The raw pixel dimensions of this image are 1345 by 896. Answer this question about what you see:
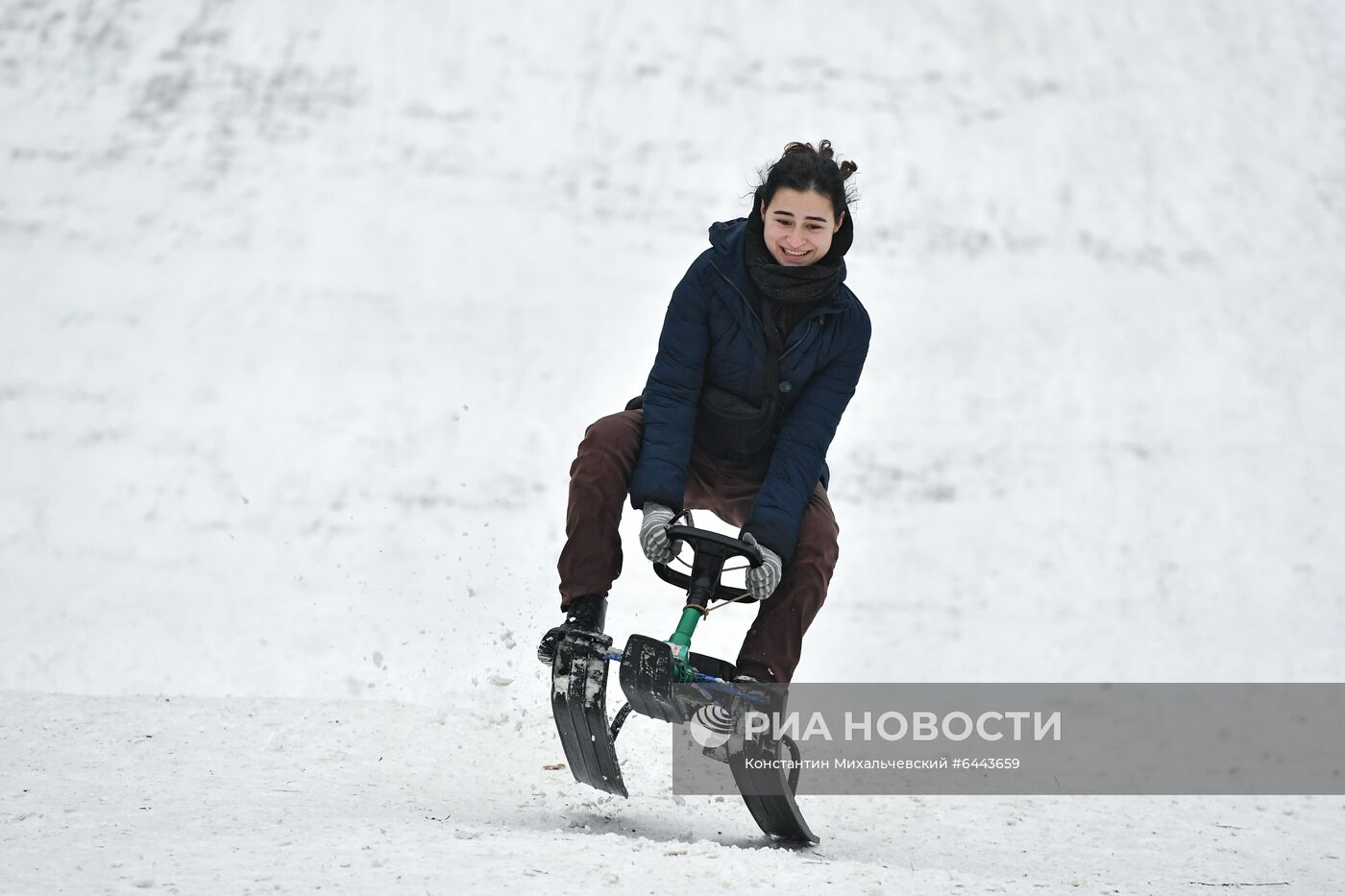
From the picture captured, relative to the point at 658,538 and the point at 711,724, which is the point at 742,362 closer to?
the point at 658,538

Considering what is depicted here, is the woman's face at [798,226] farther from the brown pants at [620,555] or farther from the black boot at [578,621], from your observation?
A: the black boot at [578,621]

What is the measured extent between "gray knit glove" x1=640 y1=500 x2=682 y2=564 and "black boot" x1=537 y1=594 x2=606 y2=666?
0.75 ft

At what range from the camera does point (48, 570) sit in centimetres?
680

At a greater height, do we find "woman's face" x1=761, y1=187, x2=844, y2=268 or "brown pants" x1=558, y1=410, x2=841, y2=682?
"woman's face" x1=761, y1=187, x2=844, y2=268

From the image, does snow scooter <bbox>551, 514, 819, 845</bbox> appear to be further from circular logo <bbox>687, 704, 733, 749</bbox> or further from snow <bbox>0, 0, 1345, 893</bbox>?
snow <bbox>0, 0, 1345, 893</bbox>

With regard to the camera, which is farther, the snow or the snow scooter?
Result: the snow

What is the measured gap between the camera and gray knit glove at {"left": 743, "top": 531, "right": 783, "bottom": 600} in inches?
125

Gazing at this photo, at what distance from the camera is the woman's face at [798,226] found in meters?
3.36

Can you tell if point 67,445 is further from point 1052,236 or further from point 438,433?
point 1052,236

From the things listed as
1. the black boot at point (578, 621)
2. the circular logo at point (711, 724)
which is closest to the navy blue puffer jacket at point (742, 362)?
the black boot at point (578, 621)

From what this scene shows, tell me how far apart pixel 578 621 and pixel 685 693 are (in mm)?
360

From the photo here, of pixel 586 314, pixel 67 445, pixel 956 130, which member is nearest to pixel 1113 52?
pixel 956 130

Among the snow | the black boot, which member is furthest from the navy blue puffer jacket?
the snow

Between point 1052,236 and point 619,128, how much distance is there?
11.0 feet
